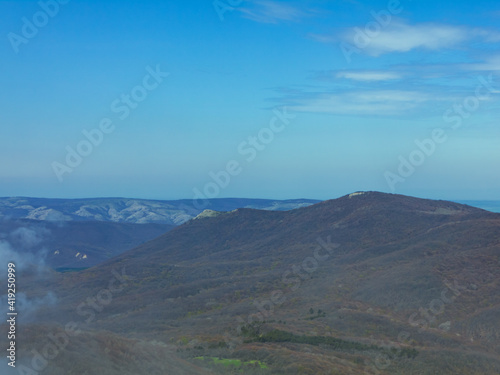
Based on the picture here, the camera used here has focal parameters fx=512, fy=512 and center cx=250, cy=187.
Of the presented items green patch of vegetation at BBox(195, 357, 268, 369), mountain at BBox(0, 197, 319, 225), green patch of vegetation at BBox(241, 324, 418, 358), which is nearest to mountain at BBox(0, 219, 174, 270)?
mountain at BBox(0, 197, 319, 225)

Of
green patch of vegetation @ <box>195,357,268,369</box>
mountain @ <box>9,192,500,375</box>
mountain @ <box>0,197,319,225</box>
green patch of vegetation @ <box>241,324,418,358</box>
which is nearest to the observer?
green patch of vegetation @ <box>195,357,268,369</box>

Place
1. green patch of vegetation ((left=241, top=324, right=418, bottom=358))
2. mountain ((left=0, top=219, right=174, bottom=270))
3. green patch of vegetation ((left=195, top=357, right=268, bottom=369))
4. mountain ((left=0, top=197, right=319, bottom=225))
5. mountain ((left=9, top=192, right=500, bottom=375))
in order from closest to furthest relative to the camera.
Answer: green patch of vegetation ((left=195, top=357, right=268, bottom=369)), mountain ((left=9, top=192, right=500, bottom=375)), green patch of vegetation ((left=241, top=324, right=418, bottom=358)), mountain ((left=0, top=219, right=174, bottom=270)), mountain ((left=0, top=197, right=319, bottom=225))

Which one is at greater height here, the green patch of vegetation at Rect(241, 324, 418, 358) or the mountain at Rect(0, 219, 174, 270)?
the mountain at Rect(0, 219, 174, 270)

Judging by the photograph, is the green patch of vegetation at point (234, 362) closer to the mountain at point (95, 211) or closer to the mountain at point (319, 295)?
the mountain at point (319, 295)

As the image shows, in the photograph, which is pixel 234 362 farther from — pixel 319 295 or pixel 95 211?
pixel 95 211

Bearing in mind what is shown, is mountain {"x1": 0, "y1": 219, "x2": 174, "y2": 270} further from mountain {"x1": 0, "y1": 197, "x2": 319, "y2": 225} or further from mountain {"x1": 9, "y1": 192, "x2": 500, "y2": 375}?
mountain {"x1": 0, "y1": 197, "x2": 319, "y2": 225}

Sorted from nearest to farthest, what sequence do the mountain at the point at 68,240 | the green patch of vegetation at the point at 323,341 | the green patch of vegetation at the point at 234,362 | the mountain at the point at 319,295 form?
the green patch of vegetation at the point at 234,362
the mountain at the point at 319,295
the green patch of vegetation at the point at 323,341
the mountain at the point at 68,240

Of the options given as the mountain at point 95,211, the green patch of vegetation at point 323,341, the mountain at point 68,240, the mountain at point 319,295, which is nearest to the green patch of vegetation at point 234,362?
the mountain at point 319,295

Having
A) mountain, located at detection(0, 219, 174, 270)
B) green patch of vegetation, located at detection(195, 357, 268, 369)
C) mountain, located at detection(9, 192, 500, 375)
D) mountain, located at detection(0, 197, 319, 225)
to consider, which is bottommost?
green patch of vegetation, located at detection(195, 357, 268, 369)

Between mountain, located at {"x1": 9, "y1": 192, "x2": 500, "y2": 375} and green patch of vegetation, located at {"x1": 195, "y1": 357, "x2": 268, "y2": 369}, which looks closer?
green patch of vegetation, located at {"x1": 195, "y1": 357, "x2": 268, "y2": 369}
